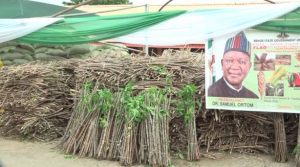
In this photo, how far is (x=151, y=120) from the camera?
6766 millimetres

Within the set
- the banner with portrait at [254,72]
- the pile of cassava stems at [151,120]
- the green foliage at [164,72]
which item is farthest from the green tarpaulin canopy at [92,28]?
the banner with portrait at [254,72]

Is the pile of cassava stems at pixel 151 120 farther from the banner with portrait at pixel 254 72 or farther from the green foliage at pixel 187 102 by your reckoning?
the banner with portrait at pixel 254 72

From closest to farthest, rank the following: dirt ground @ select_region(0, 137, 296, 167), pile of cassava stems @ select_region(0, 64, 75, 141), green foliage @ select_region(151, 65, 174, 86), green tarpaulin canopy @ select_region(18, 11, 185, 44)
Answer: dirt ground @ select_region(0, 137, 296, 167) → green tarpaulin canopy @ select_region(18, 11, 185, 44) → green foliage @ select_region(151, 65, 174, 86) → pile of cassava stems @ select_region(0, 64, 75, 141)

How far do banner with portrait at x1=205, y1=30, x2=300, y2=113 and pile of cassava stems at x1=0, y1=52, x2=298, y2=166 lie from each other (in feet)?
1.18

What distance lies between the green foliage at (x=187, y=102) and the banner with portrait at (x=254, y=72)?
0.23 metres

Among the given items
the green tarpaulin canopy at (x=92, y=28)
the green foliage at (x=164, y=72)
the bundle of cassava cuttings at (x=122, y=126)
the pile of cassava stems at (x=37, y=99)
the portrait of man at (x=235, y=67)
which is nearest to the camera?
the portrait of man at (x=235, y=67)

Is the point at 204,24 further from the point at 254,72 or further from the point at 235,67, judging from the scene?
the point at 254,72

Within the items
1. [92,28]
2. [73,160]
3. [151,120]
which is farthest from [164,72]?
[73,160]

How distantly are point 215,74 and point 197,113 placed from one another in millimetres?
722

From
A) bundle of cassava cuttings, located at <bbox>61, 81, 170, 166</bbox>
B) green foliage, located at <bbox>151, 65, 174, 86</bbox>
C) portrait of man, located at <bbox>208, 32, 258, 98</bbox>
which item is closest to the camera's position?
portrait of man, located at <bbox>208, 32, 258, 98</bbox>

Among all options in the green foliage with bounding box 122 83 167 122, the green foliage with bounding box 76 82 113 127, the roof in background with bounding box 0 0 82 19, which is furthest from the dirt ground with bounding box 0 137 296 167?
the roof in background with bounding box 0 0 82 19

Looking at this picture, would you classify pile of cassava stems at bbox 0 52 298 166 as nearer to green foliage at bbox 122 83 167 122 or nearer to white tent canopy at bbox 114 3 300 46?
green foliage at bbox 122 83 167 122

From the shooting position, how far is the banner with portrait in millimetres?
6395

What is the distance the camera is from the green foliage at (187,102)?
6969 millimetres
